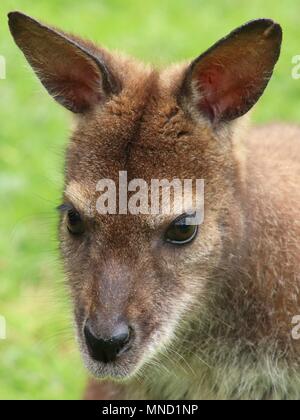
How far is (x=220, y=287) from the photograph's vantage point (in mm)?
4777

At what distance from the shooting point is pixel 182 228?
176 inches

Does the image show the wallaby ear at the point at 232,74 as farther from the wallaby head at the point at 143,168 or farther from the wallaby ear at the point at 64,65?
the wallaby ear at the point at 64,65

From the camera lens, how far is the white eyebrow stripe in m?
4.44

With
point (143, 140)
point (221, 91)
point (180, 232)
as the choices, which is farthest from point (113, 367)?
point (221, 91)

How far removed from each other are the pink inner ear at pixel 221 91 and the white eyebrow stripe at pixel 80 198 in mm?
612

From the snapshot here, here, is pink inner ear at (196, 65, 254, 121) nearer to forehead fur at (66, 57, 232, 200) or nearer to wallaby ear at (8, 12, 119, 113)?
forehead fur at (66, 57, 232, 200)

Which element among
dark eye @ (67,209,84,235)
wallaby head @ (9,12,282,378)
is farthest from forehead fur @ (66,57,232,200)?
dark eye @ (67,209,84,235)

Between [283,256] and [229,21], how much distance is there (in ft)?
20.5

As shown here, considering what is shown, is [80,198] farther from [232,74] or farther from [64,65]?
[232,74]

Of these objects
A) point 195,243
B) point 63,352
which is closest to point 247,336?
point 195,243

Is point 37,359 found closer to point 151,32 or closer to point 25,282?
point 25,282

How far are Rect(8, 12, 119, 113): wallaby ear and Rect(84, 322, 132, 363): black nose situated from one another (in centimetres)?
102

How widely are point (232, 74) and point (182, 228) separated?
26.8 inches

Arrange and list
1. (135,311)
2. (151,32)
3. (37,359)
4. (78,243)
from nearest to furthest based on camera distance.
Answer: (135,311)
(78,243)
(37,359)
(151,32)
